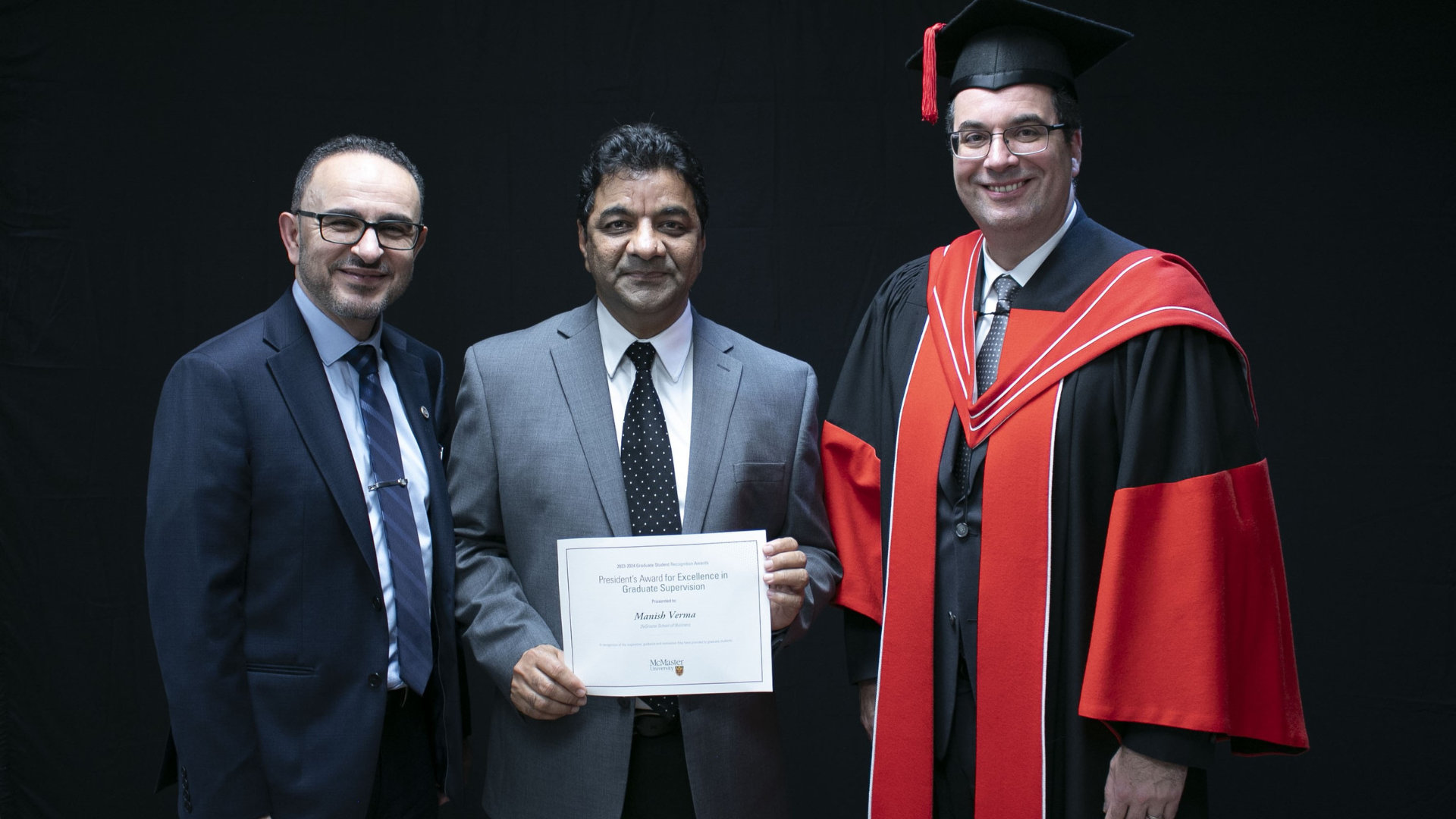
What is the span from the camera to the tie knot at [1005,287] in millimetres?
2025

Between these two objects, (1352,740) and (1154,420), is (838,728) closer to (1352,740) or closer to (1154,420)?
(1352,740)

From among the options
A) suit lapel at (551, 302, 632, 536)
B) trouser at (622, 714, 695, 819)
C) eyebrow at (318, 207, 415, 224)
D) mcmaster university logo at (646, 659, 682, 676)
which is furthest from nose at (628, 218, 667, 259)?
trouser at (622, 714, 695, 819)

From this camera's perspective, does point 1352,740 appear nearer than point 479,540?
No

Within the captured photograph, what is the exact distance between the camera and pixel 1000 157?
1925mm

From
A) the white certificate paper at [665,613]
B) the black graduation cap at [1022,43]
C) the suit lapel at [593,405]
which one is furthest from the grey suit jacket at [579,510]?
the black graduation cap at [1022,43]

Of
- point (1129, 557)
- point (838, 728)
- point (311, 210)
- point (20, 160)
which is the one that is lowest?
point (838, 728)

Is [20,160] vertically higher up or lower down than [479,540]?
higher up

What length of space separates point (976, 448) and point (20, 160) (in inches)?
127

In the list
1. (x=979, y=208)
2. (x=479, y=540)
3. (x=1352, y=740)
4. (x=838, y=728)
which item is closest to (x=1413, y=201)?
(x=1352, y=740)

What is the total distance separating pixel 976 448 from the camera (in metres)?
1.92

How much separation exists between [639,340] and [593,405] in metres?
0.18

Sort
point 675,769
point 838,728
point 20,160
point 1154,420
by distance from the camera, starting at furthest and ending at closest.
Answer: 1. point 838,728
2. point 20,160
3. point 675,769
4. point 1154,420

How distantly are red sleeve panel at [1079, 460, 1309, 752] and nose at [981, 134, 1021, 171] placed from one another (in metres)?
0.69

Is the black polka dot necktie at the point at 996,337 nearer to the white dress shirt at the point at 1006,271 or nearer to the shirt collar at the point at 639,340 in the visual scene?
the white dress shirt at the point at 1006,271
